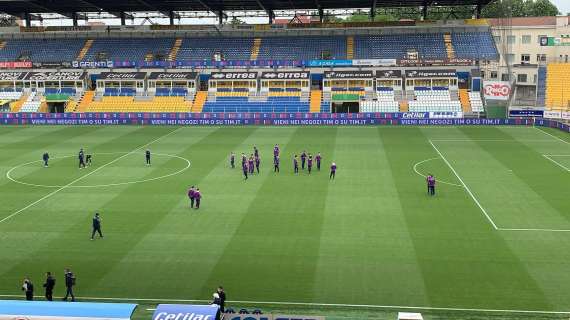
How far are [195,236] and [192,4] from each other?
55.7 metres

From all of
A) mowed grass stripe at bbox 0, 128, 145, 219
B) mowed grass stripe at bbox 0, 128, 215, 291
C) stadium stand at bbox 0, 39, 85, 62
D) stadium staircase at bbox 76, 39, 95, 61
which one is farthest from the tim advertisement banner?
stadium stand at bbox 0, 39, 85, 62

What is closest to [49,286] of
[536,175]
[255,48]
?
[536,175]

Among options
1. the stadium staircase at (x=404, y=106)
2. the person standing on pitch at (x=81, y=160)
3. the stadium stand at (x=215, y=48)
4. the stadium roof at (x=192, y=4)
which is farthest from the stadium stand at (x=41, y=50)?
the stadium staircase at (x=404, y=106)

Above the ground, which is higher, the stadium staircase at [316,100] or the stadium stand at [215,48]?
the stadium stand at [215,48]

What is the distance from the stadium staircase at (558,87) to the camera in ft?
213

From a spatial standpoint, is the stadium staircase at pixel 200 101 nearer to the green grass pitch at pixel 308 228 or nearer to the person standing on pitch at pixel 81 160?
the green grass pitch at pixel 308 228

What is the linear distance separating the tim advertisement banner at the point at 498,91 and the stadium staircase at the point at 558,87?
206 inches

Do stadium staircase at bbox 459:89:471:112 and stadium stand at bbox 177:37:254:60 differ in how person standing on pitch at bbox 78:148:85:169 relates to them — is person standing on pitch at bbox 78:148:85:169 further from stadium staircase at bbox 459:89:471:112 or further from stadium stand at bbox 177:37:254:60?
stadium staircase at bbox 459:89:471:112

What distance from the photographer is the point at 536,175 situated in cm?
3575

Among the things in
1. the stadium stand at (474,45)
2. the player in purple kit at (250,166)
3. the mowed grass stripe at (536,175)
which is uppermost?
the stadium stand at (474,45)

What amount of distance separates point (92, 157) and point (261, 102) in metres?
29.2

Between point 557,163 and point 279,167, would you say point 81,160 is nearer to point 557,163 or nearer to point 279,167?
point 279,167

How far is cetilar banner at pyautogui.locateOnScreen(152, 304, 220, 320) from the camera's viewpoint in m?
13.1

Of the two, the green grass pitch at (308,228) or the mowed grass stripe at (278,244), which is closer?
the green grass pitch at (308,228)
